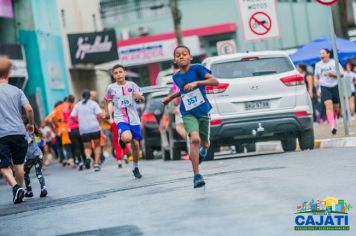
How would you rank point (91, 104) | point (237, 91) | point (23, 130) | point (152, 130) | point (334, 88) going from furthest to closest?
point (152, 130)
point (91, 104)
point (334, 88)
point (237, 91)
point (23, 130)

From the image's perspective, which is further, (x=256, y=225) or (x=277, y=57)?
(x=277, y=57)

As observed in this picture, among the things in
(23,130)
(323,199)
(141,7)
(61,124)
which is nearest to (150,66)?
(141,7)

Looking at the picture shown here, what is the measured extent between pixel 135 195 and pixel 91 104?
36.4 feet

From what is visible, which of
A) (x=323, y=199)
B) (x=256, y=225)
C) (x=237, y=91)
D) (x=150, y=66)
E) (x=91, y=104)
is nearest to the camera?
(x=256, y=225)

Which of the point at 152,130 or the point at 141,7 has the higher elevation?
the point at 141,7

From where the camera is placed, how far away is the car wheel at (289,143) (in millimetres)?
17783

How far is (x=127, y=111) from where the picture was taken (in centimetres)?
1566

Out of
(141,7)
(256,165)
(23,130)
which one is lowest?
(256,165)

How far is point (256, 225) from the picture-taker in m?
7.44

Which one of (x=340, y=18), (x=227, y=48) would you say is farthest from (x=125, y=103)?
(x=340, y=18)

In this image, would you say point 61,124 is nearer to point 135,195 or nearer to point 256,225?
point 135,195

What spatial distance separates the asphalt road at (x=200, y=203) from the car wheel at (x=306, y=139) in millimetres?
3057

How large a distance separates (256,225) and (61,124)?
2012 centimetres

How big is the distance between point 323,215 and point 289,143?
35.3 ft
